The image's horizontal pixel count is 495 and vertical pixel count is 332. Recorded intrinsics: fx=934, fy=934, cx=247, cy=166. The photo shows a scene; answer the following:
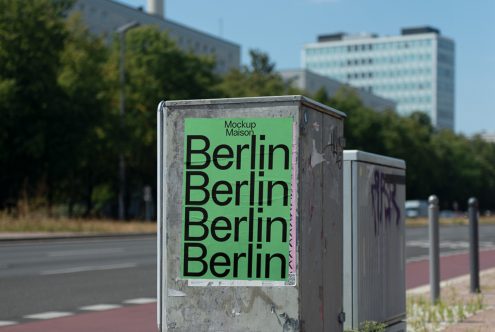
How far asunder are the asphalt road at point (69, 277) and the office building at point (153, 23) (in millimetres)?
59316

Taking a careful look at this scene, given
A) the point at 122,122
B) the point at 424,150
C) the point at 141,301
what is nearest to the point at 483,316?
the point at 141,301

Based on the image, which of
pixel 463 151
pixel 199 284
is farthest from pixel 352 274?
pixel 463 151

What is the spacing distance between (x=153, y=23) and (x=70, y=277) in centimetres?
8524

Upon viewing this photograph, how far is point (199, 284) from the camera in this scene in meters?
5.01

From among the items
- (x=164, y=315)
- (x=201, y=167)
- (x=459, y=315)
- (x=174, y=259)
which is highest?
(x=201, y=167)

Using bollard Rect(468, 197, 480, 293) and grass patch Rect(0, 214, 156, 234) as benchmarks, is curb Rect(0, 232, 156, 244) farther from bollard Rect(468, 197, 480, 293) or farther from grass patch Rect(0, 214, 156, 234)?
bollard Rect(468, 197, 480, 293)

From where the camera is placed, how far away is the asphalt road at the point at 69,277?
13008mm

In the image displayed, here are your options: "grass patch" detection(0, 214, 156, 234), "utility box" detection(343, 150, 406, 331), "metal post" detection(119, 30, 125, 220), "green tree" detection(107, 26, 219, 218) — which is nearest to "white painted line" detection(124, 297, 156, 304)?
"utility box" detection(343, 150, 406, 331)

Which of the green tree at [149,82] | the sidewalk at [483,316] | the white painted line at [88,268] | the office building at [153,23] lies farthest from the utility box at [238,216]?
the office building at [153,23]

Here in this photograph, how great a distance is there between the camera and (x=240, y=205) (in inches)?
194

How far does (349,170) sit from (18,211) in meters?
31.9

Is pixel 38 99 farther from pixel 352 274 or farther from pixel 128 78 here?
pixel 352 274

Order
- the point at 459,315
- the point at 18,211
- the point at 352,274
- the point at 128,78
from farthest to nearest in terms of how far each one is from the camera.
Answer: the point at 128,78 → the point at 18,211 → the point at 459,315 → the point at 352,274

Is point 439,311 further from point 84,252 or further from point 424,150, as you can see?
point 424,150
